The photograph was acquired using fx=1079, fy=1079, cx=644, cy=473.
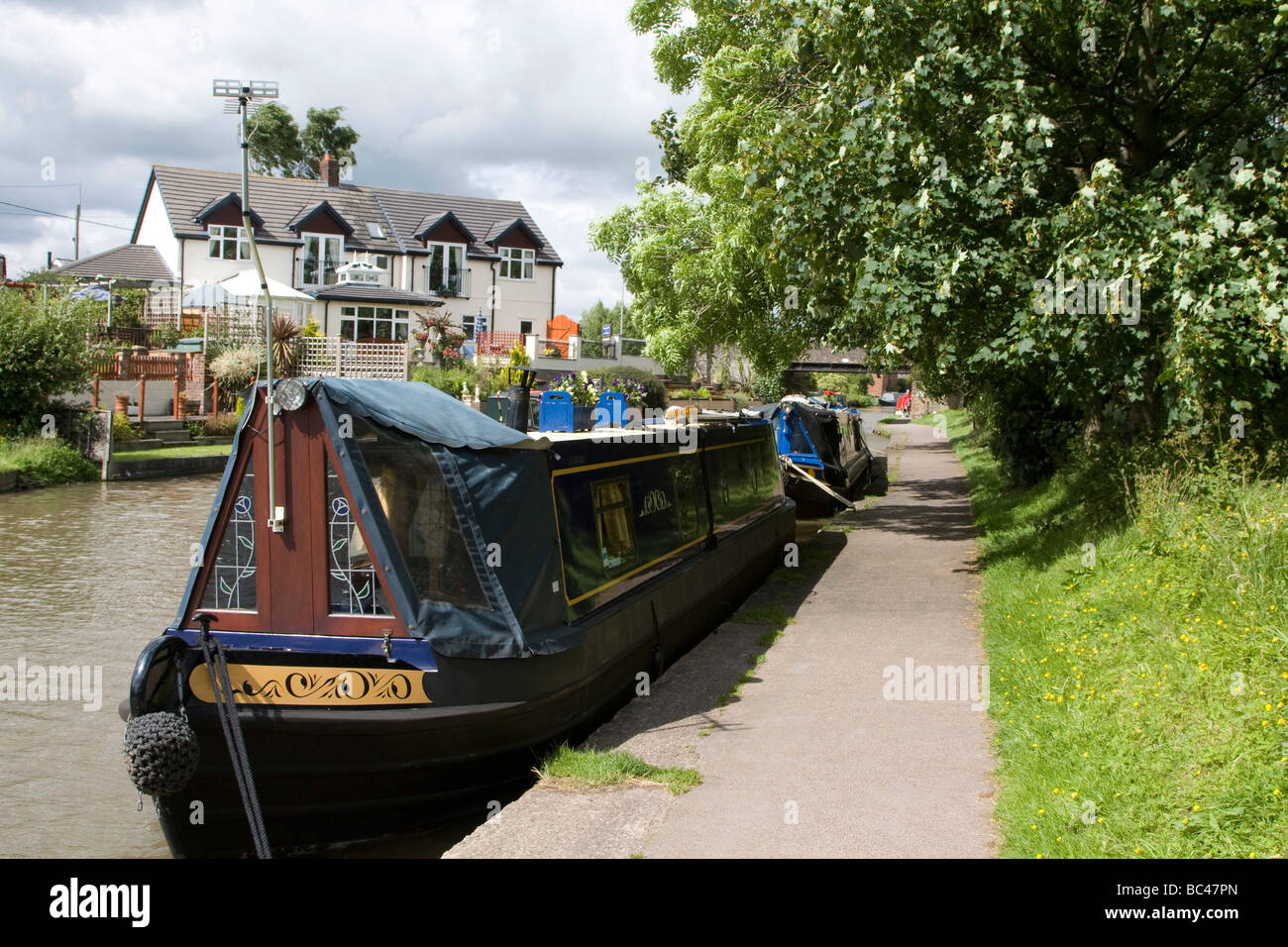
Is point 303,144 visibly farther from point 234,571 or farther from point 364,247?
point 234,571

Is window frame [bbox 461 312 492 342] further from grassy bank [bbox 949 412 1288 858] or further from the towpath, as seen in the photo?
grassy bank [bbox 949 412 1288 858]

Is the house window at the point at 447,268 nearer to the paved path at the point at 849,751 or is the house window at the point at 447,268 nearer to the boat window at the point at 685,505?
the paved path at the point at 849,751

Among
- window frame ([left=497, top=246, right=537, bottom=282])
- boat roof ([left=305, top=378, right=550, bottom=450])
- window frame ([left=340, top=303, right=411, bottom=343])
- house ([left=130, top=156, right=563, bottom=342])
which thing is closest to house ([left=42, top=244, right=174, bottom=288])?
house ([left=130, top=156, right=563, bottom=342])

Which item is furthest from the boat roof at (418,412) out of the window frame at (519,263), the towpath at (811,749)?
the window frame at (519,263)

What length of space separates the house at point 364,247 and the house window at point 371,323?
0.04 metres

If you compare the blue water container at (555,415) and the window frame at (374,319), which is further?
the window frame at (374,319)

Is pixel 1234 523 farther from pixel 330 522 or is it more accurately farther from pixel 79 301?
pixel 79 301

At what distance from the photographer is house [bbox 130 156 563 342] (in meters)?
40.8

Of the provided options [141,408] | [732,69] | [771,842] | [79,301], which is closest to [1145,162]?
[732,69]

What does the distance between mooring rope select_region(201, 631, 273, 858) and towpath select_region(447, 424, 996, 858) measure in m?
1.02

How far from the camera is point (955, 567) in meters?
13.2

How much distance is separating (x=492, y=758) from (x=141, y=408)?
946 inches

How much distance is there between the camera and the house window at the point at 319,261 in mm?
44906

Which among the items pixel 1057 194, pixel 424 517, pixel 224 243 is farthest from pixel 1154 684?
pixel 224 243
